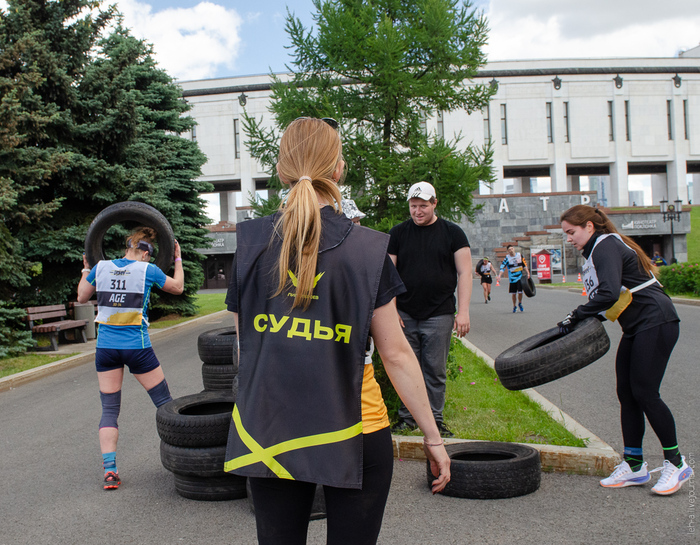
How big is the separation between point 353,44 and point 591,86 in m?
50.6

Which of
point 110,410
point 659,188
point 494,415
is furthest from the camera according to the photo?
point 659,188

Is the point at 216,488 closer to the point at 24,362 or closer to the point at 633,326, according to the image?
the point at 633,326

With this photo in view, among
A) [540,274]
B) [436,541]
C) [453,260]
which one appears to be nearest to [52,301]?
[453,260]

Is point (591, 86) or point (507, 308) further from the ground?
point (591, 86)

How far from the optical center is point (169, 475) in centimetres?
489

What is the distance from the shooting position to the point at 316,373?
1.64 metres

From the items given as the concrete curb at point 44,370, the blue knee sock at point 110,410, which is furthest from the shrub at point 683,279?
the blue knee sock at point 110,410

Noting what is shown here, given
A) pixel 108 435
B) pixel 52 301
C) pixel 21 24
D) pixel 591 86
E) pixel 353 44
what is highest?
pixel 591 86

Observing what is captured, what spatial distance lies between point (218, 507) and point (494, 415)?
3162mm

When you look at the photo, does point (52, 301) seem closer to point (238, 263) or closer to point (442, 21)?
point (442, 21)

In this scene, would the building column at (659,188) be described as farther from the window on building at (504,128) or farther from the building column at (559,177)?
the window on building at (504,128)

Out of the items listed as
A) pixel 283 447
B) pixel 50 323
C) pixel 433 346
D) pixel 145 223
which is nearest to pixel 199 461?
pixel 433 346

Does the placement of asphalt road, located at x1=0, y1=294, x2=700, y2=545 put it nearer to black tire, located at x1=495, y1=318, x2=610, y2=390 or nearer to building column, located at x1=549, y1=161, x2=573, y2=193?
black tire, located at x1=495, y1=318, x2=610, y2=390

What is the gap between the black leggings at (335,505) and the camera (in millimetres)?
1686
